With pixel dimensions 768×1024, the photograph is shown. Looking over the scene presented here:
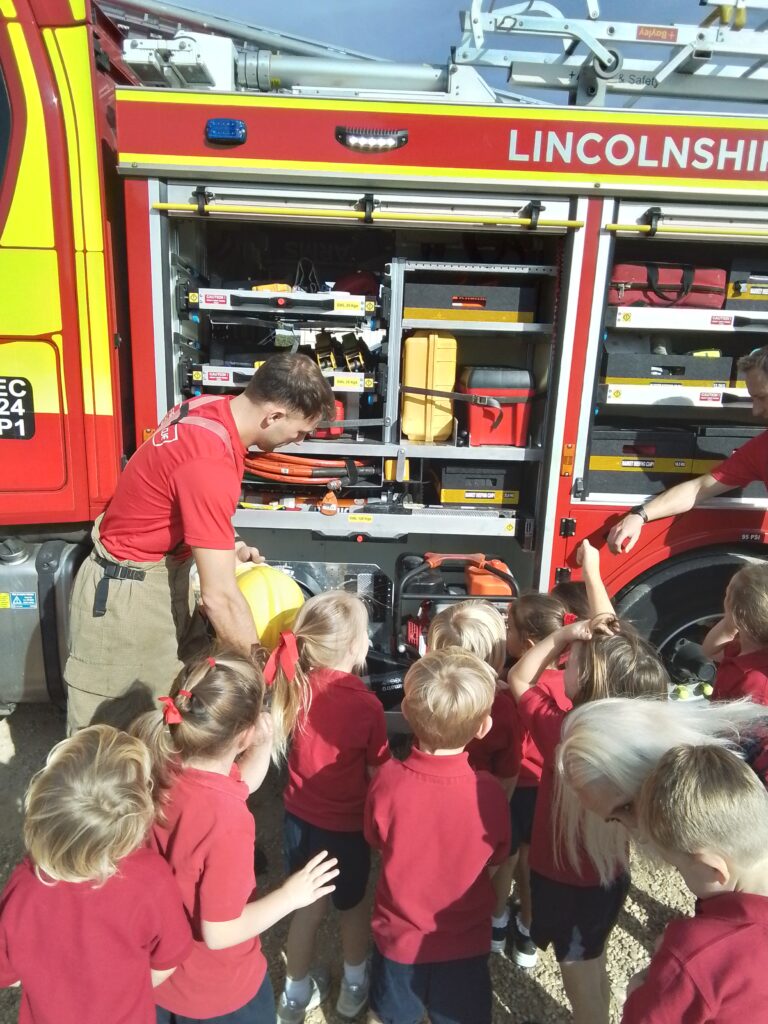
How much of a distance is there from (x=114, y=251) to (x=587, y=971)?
3107mm

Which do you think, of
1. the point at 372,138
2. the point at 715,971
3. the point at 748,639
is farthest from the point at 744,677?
the point at 372,138

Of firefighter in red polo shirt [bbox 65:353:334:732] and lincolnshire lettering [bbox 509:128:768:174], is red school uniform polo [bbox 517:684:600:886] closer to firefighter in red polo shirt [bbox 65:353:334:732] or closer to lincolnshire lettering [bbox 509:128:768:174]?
firefighter in red polo shirt [bbox 65:353:334:732]

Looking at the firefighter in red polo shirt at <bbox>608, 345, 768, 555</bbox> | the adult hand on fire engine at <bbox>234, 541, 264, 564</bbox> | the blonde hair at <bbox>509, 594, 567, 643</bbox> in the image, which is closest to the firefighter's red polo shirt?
the firefighter in red polo shirt at <bbox>608, 345, 768, 555</bbox>

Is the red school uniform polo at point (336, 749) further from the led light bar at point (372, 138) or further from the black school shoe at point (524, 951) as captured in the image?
the led light bar at point (372, 138)

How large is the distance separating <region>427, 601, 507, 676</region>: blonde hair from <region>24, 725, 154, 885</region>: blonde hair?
3.60ft

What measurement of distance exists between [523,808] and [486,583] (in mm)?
1250

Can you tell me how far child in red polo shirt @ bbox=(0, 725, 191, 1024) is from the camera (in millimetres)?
1346

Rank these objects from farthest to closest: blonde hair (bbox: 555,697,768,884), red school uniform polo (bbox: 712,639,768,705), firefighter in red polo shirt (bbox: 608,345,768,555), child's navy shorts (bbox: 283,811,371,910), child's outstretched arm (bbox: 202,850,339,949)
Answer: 1. firefighter in red polo shirt (bbox: 608,345,768,555)
2. child's navy shorts (bbox: 283,811,371,910)
3. red school uniform polo (bbox: 712,639,768,705)
4. child's outstretched arm (bbox: 202,850,339,949)
5. blonde hair (bbox: 555,697,768,884)

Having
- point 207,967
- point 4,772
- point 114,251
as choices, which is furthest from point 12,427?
point 207,967

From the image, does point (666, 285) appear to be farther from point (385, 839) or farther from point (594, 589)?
point (385, 839)

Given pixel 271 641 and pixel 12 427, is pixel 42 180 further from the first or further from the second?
pixel 271 641

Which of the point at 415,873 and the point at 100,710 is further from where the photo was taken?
the point at 100,710

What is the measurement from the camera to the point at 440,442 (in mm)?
3588

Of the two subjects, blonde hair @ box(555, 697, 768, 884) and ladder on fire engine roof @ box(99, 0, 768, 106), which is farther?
ladder on fire engine roof @ box(99, 0, 768, 106)
